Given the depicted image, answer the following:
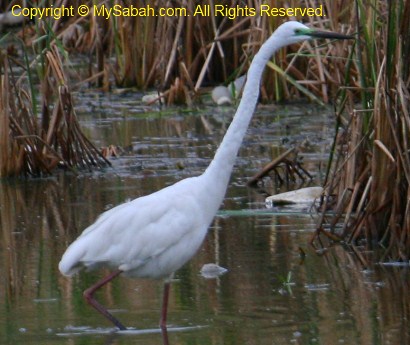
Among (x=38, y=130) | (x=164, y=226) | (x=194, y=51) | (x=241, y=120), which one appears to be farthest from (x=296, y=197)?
(x=194, y=51)

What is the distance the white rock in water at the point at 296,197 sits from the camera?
7.74 m

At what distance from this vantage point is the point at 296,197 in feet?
25.5

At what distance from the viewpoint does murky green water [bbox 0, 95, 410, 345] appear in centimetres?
513

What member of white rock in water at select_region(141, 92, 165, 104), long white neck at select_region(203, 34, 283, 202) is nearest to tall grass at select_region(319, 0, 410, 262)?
long white neck at select_region(203, 34, 283, 202)

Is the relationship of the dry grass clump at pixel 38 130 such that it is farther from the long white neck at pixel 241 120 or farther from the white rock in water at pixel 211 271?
the long white neck at pixel 241 120

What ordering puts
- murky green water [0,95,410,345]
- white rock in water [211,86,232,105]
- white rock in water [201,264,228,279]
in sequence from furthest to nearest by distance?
white rock in water [211,86,232,105] < white rock in water [201,264,228,279] < murky green water [0,95,410,345]

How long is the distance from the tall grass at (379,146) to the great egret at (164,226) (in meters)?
0.91

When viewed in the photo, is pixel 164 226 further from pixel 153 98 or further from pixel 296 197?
pixel 153 98

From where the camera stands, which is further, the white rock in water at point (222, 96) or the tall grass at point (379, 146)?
the white rock in water at point (222, 96)

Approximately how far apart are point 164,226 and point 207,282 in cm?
85

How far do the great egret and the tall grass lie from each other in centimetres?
91

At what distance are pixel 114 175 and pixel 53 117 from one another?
68 cm

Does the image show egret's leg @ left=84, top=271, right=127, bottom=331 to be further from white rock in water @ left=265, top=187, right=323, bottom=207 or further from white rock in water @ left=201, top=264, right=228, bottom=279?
white rock in water @ left=265, top=187, right=323, bottom=207

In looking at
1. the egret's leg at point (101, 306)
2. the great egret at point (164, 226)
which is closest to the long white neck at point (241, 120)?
the great egret at point (164, 226)
